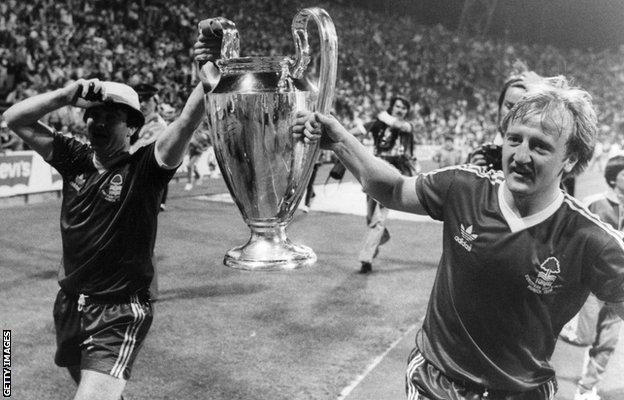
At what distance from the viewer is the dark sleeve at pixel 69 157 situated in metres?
2.88

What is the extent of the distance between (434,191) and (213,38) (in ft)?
2.83

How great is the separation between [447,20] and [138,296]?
47342 mm

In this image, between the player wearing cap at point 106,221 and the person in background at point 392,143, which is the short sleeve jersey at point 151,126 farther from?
the player wearing cap at point 106,221

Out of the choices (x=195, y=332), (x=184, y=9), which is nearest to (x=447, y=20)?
(x=184, y=9)

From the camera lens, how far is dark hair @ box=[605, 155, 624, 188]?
4.24 metres

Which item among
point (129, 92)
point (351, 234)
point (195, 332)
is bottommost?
point (351, 234)

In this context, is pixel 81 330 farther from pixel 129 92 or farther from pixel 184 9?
pixel 184 9

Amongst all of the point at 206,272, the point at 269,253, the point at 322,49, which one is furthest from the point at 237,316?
the point at 322,49

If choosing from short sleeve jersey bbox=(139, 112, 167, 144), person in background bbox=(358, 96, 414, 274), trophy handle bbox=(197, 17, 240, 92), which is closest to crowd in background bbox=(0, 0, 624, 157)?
trophy handle bbox=(197, 17, 240, 92)

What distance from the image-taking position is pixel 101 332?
2713 millimetres

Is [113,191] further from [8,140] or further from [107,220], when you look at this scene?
[8,140]

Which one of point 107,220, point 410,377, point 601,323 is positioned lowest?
point 601,323

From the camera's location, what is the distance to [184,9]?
74.8 feet

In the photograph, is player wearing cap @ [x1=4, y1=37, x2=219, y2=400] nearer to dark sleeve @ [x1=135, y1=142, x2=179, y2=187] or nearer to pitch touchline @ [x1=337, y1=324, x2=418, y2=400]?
dark sleeve @ [x1=135, y1=142, x2=179, y2=187]
